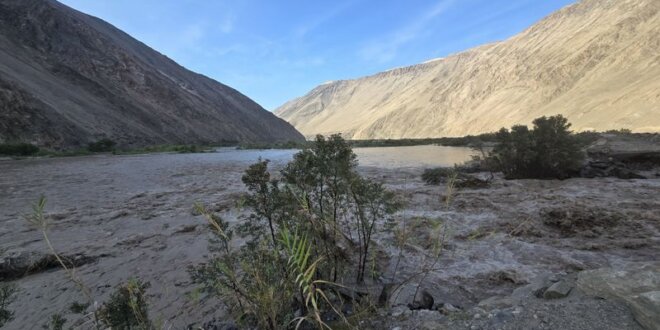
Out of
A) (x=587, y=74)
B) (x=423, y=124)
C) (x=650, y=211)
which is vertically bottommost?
(x=650, y=211)

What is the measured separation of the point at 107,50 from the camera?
79312 millimetres

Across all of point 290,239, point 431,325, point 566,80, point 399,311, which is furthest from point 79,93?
point 566,80

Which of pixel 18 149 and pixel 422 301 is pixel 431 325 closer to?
pixel 422 301

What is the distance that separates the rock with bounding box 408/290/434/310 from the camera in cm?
479

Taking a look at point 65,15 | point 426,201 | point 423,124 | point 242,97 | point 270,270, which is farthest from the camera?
point 242,97

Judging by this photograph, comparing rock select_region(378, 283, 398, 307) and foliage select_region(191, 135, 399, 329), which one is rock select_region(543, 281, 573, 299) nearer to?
rock select_region(378, 283, 398, 307)

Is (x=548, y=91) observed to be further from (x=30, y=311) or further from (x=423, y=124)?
(x=30, y=311)

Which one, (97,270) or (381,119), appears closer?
(97,270)

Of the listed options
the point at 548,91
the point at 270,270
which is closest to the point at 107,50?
the point at 270,270

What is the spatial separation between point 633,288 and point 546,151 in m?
15.2

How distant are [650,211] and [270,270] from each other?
11293mm

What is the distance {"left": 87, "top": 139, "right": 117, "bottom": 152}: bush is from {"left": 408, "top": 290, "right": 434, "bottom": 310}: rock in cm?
5332

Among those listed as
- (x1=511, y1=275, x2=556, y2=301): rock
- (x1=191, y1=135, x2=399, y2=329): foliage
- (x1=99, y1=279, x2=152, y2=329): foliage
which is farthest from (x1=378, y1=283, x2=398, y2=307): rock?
(x1=99, y1=279, x2=152, y2=329): foliage

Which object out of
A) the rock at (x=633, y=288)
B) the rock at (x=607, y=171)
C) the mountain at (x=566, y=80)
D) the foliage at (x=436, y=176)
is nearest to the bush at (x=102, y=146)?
the foliage at (x=436, y=176)
